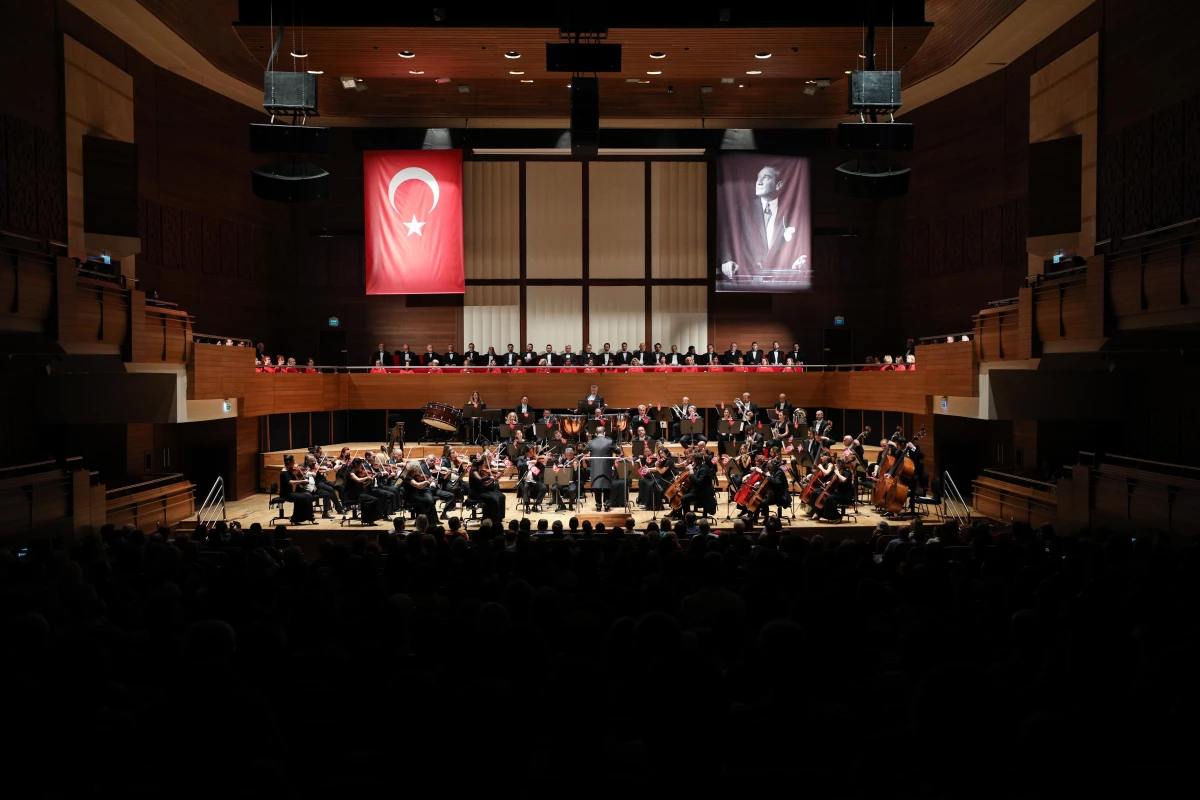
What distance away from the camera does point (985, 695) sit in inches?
107

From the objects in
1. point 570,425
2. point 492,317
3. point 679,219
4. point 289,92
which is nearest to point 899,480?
point 570,425

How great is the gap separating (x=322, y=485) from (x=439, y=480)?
6.10 ft

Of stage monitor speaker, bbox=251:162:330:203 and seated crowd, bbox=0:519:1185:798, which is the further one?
stage monitor speaker, bbox=251:162:330:203

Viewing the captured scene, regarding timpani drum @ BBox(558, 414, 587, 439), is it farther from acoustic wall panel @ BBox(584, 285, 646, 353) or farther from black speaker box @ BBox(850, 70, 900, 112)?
black speaker box @ BBox(850, 70, 900, 112)

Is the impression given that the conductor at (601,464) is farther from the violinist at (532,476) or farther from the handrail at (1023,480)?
the handrail at (1023,480)

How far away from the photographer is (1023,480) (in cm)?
1380

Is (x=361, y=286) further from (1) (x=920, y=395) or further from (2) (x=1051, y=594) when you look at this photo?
(2) (x=1051, y=594)

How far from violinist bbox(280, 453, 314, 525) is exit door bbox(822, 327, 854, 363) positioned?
566 inches

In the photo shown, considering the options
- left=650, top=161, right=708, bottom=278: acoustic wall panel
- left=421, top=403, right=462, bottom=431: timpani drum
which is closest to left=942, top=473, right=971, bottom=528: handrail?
left=650, top=161, right=708, bottom=278: acoustic wall panel

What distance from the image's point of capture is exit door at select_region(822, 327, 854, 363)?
2289cm

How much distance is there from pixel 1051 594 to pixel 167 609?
5.07 meters

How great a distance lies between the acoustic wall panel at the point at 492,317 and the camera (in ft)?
76.1

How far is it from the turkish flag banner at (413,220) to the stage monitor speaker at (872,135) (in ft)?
36.4

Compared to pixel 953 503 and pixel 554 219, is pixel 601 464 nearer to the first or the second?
pixel 953 503
